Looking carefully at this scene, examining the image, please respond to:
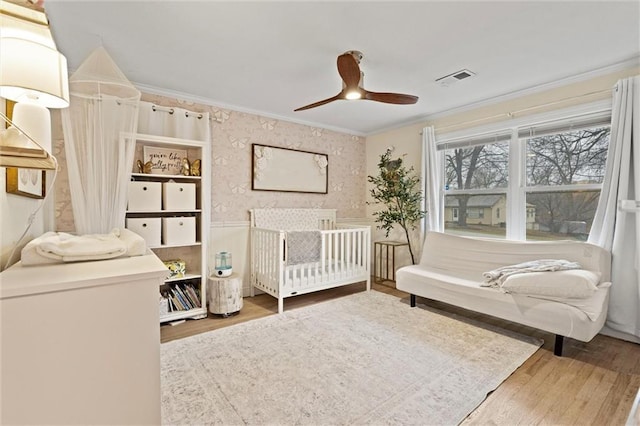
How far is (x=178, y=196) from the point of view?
2.80m

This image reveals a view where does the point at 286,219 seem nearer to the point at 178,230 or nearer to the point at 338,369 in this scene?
the point at 178,230

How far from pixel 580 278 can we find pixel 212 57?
3251mm

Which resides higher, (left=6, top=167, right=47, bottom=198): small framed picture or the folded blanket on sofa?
(left=6, top=167, right=47, bottom=198): small framed picture

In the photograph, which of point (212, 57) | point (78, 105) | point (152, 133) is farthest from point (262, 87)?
point (78, 105)

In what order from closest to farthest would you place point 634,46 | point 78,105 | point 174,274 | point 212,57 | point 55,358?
point 55,358 → point 78,105 → point 634,46 → point 212,57 → point 174,274

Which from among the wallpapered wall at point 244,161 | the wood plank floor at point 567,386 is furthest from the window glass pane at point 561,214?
the wallpapered wall at point 244,161

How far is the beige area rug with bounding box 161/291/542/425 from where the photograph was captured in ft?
5.15

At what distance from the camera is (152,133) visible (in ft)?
9.25

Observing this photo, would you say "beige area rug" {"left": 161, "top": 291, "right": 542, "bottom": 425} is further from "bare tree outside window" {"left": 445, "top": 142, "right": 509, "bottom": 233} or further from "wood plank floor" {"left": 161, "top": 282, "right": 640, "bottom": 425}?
"bare tree outside window" {"left": 445, "top": 142, "right": 509, "bottom": 233}

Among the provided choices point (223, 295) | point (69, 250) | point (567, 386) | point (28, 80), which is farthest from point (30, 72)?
point (567, 386)

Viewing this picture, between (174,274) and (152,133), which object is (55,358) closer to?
(174,274)

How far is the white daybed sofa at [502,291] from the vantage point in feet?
6.88

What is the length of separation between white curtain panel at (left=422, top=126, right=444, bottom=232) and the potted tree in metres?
0.12

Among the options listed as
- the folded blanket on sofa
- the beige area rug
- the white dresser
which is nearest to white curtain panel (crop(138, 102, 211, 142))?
the folded blanket on sofa
